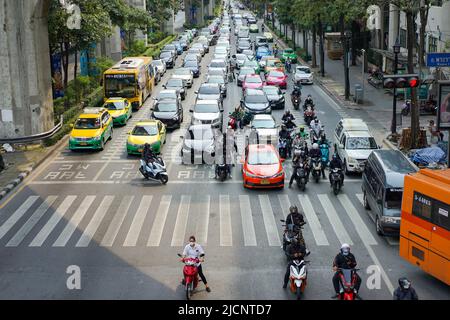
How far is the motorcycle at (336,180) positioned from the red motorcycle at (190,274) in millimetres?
10327

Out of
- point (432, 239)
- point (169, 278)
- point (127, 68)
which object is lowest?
point (169, 278)

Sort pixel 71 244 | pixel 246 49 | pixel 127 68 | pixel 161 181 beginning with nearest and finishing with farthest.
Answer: pixel 71 244 < pixel 161 181 < pixel 127 68 < pixel 246 49

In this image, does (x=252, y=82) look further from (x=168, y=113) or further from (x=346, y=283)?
(x=346, y=283)

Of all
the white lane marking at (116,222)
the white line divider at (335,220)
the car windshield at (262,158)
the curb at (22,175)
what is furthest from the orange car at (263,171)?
the curb at (22,175)

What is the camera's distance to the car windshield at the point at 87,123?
3444 centimetres

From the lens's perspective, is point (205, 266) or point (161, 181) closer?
point (205, 266)

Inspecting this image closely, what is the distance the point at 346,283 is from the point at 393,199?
5.41m

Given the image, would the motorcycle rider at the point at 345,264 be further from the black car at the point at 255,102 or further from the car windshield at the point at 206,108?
the black car at the point at 255,102

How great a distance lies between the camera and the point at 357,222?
23.5 m

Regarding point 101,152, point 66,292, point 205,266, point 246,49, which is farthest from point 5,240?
point 246,49

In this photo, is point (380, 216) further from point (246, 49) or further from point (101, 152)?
point (246, 49)

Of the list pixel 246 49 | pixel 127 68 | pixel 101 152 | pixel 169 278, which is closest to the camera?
pixel 169 278

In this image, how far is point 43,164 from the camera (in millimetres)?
32125

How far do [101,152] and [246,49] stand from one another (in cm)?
4415
